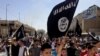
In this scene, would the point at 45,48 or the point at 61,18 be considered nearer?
the point at 61,18

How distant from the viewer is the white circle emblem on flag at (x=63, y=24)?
25.8 feet

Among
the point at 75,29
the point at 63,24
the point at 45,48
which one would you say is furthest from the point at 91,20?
the point at 63,24

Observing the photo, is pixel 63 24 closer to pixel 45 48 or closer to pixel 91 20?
pixel 45 48

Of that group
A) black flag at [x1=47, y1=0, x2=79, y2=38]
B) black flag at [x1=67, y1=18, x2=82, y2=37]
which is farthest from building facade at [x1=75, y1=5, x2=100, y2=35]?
black flag at [x1=47, y1=0, x2=79, y2=38]

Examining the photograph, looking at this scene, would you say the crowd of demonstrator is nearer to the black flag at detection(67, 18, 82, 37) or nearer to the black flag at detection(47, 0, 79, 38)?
the black flag at detection(67, 18, 82, 37)

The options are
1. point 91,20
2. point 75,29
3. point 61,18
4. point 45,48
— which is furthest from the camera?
point 91,20

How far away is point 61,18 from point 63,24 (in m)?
0.14

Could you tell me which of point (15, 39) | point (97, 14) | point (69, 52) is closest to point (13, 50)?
point (15, 39)

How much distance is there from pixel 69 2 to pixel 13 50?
6889 millimetres

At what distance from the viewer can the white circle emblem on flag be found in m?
7.88

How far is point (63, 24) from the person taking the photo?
315 inches

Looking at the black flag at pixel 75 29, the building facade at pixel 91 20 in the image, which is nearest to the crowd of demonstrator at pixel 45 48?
the black flag at pixel 75 29

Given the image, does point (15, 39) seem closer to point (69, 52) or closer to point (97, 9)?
point (69, 52)

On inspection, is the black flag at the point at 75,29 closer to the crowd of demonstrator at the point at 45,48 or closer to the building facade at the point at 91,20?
the crowd of demonstrator at the point at 45,48
